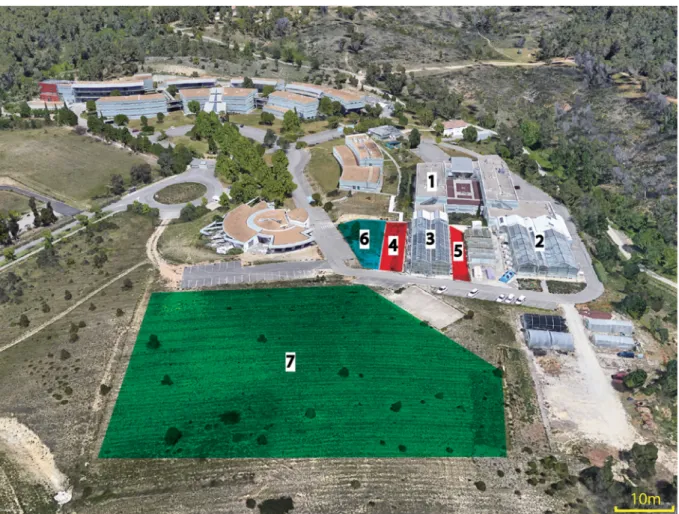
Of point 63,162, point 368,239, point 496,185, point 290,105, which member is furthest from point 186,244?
point 290,105

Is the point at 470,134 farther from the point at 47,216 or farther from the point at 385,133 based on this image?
the point at 47,216

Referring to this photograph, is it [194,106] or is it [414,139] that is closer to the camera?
[414,139]

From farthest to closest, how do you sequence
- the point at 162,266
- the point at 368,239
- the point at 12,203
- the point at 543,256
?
the point at 12,203 → the point at 368,239 → the point at 162,266 → the point at 543,256

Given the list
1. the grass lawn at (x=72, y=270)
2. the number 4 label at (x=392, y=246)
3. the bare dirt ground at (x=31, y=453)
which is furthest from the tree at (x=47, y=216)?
the number 4 label at (x=392, y=246)

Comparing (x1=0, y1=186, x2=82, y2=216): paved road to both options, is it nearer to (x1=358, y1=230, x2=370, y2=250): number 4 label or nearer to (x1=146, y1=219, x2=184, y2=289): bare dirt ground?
(x1=146, y1=219, x2=184, y2=289): bare dirt ground

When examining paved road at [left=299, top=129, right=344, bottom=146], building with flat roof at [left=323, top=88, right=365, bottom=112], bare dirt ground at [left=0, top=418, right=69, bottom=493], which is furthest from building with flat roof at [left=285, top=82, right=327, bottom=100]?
bare dirt ground at [left=0, top=418, right=69, bottom=493]

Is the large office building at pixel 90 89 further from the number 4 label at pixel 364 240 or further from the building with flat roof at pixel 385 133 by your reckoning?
the number 4 label at pixel 364 240
